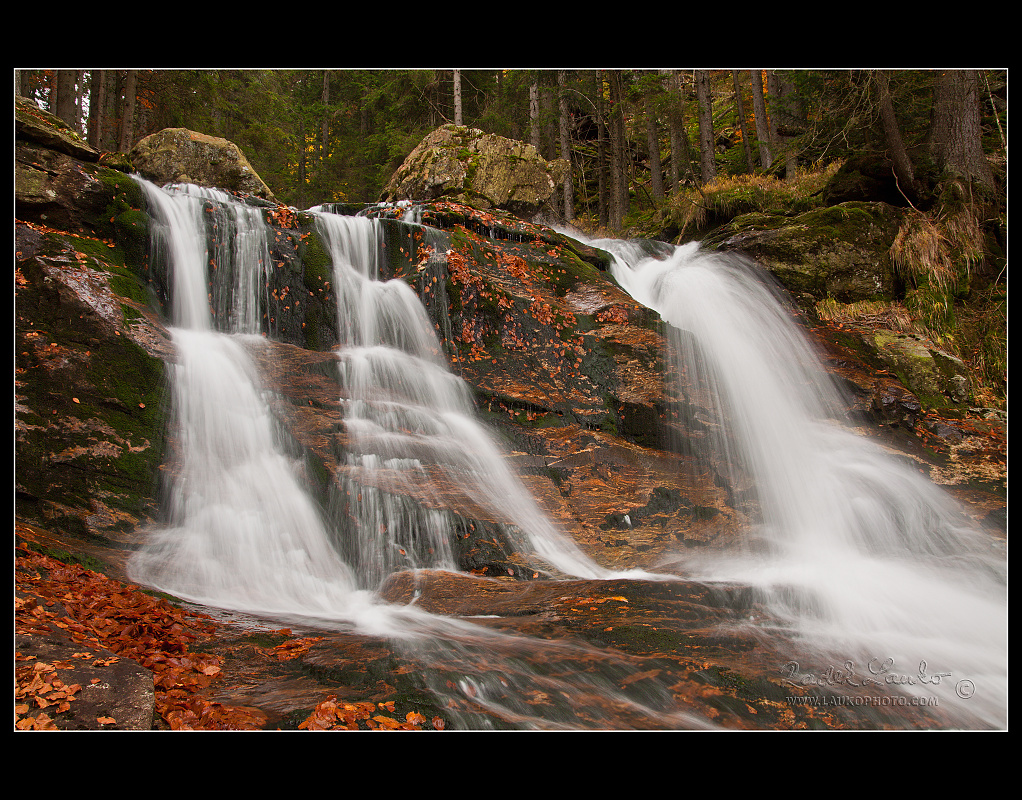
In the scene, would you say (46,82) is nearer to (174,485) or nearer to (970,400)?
(174,485)

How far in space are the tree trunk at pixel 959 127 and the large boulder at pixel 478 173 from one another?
27.0 feet

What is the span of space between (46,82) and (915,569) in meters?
20.2

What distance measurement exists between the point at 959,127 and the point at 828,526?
936 centimetres

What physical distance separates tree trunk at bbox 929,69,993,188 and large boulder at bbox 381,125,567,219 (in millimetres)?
8223

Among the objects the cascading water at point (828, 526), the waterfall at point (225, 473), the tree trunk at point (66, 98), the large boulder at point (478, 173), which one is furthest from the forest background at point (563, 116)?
the waterfall at point (225, 473)

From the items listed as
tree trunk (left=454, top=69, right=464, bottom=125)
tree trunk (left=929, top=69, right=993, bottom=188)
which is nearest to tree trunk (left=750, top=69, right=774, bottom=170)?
tree trunk (left=929, top=69, right=993, bottom=188)

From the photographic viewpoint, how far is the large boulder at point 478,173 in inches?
541

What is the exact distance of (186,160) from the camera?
11.6 m

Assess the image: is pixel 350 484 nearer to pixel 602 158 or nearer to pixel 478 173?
pixel 478 173

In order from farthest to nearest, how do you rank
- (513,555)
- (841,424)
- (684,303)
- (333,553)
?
(684,303)
(841,424)
(513,555)
(333,553)

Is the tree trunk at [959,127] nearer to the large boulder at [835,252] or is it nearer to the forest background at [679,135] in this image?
the forest background at [679,135]

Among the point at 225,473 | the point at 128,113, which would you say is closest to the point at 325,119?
the point at 128,113

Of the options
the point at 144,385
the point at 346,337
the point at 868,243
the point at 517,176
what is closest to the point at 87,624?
the point at 144,385

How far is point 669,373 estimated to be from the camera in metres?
8.02
